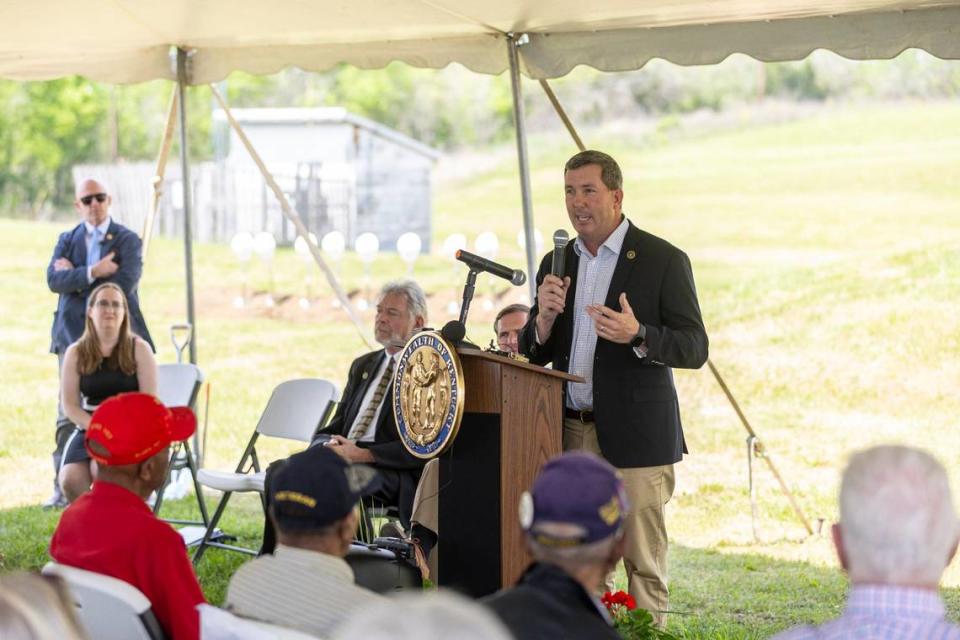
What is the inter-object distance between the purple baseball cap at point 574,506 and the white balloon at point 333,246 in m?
15.4

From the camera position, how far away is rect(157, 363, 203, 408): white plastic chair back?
7.40 m

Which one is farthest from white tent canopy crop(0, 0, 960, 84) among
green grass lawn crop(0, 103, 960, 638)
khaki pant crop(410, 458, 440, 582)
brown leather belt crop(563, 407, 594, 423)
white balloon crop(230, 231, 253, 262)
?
white balloon crop(230, 231, 253, 262)

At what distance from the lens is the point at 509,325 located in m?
6.12

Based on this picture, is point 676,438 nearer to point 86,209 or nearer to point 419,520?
point 419,520

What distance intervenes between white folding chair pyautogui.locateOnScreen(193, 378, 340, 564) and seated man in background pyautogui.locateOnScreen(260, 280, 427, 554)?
46 cm

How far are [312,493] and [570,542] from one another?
0.57m

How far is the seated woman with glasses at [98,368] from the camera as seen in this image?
679 centimetres

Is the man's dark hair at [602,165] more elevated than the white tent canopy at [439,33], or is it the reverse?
the white tent canopy at [439,33]

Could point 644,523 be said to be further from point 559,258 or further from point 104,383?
point 104,383

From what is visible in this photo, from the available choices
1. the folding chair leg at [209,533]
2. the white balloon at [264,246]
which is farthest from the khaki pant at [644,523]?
the white balloon at [264,246]

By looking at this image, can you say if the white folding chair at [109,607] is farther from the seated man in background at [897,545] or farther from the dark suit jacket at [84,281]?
the dark suit jacket at [84,281]

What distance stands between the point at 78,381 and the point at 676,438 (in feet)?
11.9

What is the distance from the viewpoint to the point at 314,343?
1625cm

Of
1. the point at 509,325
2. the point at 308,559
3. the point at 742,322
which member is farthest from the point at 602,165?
the point at 742,322
